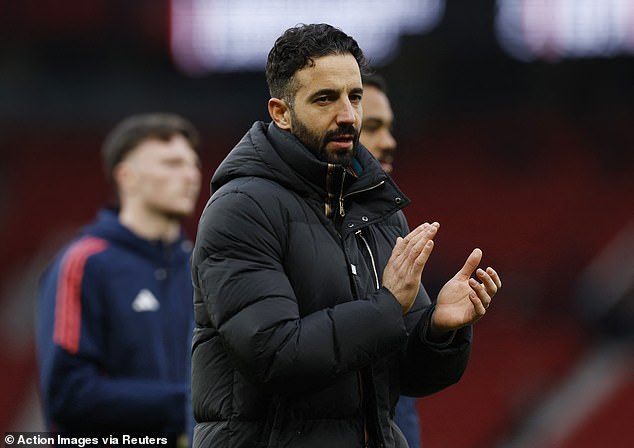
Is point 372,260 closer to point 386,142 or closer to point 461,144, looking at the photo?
point 386,142

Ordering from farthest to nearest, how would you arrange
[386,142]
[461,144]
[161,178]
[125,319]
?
[461,144] < [161,178] < [125,319] < [386,142]

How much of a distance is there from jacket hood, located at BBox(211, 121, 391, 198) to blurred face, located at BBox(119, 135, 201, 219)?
219 cm

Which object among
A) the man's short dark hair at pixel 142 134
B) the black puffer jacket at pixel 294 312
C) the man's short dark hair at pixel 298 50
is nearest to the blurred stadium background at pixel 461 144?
the man's short dark hair at pixel 142 134

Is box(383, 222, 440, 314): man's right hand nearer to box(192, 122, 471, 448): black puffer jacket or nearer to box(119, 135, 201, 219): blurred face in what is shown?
box(192, 122, 471, 448): black puffer jacket

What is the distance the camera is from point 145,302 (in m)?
4.49

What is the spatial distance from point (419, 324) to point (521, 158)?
383 inches

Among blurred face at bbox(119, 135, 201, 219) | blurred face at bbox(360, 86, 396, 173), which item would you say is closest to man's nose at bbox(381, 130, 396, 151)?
blurred face at bbox(360, 86, 396, 173)

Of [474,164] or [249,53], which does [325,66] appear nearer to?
[249,53]

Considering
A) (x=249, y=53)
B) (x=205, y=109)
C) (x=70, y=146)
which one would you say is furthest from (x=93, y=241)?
(x=70, y=146)

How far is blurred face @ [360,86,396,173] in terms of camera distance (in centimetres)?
394

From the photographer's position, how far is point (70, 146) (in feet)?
41.4

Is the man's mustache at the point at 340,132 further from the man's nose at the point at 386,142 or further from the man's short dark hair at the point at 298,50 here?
the man's nose at the point at 386,142

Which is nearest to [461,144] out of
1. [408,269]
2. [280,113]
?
[280,113]

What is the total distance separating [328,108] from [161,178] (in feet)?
7.70
